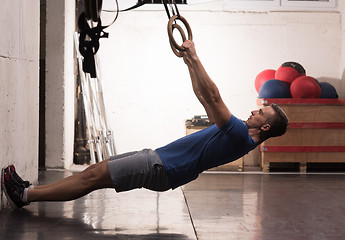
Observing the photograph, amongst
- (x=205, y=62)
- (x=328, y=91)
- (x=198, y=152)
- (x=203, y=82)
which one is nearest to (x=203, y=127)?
(x=205, y=62)

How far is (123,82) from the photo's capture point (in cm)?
793

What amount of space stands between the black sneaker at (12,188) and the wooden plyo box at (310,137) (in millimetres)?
3992

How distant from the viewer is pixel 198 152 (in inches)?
150

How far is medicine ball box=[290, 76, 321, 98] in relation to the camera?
23.1 feet

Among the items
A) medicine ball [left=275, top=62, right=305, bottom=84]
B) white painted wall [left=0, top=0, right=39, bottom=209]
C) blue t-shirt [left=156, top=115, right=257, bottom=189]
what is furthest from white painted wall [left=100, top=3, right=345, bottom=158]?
blue t-shirt [left=156, top=115, right=257, bottom=189]

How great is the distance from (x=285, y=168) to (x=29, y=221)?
15.6ft

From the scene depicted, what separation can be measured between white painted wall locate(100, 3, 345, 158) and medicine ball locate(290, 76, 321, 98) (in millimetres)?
878

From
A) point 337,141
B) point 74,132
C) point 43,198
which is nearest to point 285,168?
point 337,141

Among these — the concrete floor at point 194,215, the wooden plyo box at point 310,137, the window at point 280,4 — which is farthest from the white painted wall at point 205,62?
the concrete floor at point 194,215

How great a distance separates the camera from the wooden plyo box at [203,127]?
736 centimetres

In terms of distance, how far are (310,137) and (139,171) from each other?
13.7ft

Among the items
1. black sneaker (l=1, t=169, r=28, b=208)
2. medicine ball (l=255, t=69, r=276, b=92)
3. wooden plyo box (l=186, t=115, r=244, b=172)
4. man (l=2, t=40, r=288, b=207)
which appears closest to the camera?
man (l=2, t=40, r=288, b=207)

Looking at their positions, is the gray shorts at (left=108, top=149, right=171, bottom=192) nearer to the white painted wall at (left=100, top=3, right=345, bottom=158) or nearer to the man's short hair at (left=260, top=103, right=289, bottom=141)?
the man's short hair at (left=260, top=103, right=289, bottom=141)

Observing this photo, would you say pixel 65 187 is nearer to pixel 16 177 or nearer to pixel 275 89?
pixel 16 177
